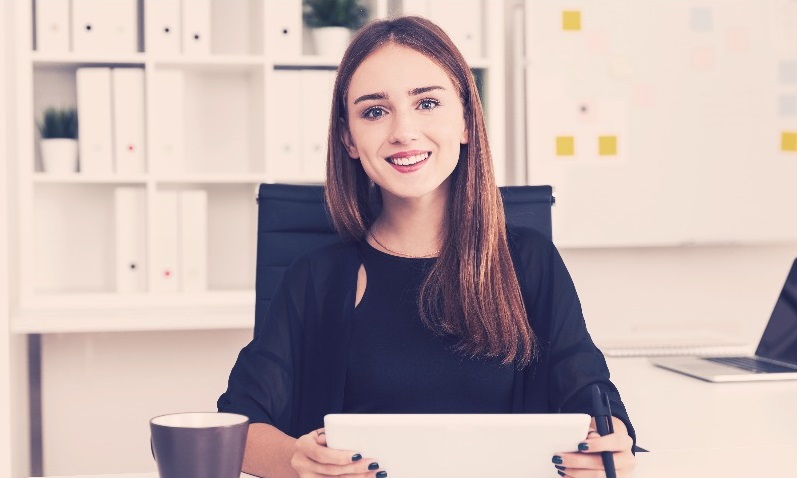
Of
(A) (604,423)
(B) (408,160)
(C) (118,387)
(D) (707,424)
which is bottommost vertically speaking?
(C) (118,387)

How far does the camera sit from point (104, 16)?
105 inches

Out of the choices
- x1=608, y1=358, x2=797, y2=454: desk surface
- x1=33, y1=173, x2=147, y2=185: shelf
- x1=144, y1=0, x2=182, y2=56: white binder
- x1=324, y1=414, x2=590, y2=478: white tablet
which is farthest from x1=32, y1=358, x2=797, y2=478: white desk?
x1=144, y1=0, x2=182, y2=56: white binder

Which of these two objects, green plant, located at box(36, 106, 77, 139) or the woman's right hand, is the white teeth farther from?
green plant, located at box(36, 106, 77, 139)

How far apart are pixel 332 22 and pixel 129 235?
91 centimetres

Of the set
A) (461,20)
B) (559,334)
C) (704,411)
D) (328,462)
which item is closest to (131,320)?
(461,20)

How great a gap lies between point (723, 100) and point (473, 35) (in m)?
0.95

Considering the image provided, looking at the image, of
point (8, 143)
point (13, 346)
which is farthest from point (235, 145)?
point (13, 346)

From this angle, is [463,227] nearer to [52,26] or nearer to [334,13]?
[334,13]

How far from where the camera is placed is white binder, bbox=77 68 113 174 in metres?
2.63

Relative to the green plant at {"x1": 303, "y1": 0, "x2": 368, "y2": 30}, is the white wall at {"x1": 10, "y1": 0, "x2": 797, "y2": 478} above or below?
below

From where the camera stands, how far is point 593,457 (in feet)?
2.91

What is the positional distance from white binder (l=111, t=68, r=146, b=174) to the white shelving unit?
31mm

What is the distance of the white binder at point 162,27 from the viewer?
105 inches

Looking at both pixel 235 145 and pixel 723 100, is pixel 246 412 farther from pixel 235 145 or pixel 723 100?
pixel 723 100
